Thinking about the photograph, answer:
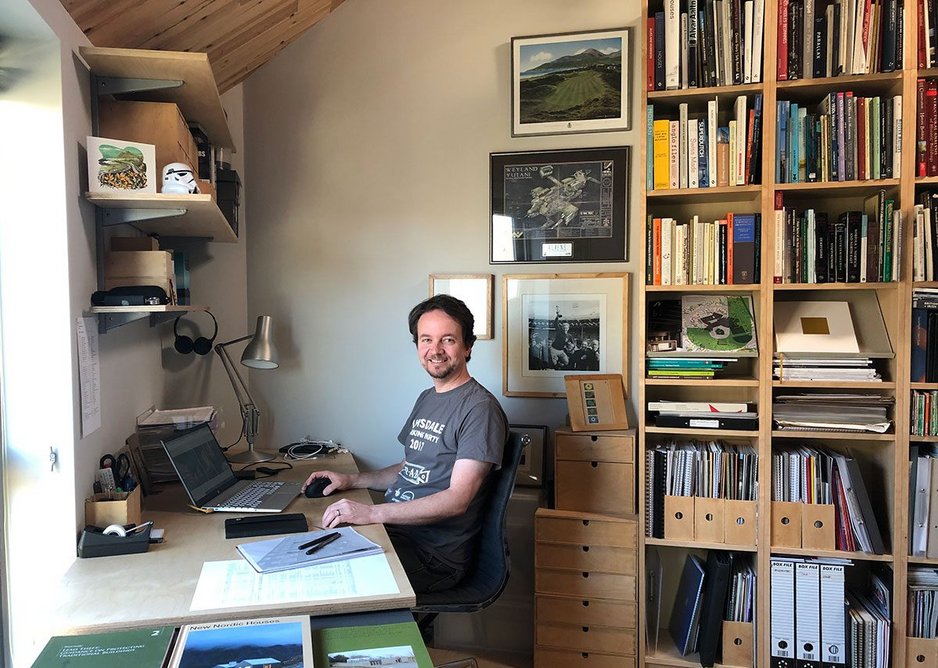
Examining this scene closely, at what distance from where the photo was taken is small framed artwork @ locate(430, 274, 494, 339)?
2.56 meters

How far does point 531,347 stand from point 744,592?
1.20 m

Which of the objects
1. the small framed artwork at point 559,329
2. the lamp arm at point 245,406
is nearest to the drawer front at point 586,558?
the small framed artwork at point 559,329

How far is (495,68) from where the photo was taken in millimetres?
2549

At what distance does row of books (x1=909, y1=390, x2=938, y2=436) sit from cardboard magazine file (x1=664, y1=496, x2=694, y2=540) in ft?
2.53

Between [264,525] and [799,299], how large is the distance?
Answer: 2007 mm

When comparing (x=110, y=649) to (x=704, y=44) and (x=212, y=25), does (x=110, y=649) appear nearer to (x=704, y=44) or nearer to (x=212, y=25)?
(x=212, y=25)

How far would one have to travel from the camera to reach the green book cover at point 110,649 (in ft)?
3.33

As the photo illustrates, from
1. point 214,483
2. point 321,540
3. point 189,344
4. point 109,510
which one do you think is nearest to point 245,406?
point 189,344

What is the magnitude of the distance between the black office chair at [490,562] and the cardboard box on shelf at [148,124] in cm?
131

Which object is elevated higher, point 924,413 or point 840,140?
point 840,140

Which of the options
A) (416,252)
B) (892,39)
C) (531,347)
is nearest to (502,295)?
(531,347)

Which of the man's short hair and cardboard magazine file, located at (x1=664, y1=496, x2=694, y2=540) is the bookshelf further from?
the man's short hair

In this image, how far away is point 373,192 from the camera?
266 centimetres

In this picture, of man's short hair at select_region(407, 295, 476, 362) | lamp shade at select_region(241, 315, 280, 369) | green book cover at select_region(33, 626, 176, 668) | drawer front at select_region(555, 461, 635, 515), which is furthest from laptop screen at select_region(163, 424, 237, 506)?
drawer front at select_region(555, 461, 635, 515)
